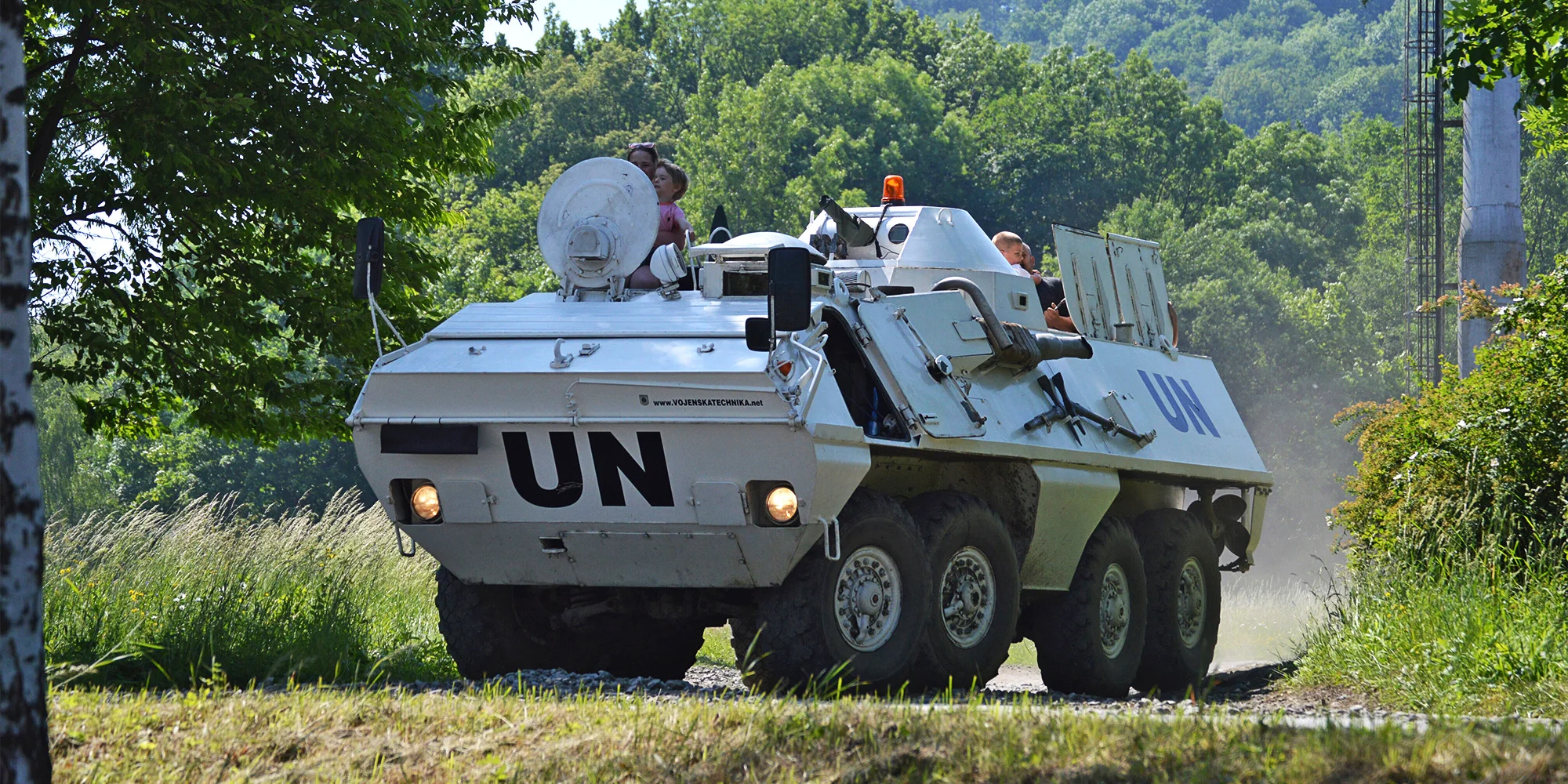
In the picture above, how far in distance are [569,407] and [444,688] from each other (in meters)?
1.36

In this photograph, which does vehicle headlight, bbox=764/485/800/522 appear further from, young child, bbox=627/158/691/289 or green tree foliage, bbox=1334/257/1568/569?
green tree foliage, bbox=1334/257/1568/569

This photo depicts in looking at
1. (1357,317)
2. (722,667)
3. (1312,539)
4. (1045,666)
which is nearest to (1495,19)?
(1045,666)

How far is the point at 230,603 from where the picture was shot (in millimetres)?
10906

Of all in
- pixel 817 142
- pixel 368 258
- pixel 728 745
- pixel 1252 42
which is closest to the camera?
pixel 728 745

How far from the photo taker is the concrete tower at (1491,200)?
2589cm

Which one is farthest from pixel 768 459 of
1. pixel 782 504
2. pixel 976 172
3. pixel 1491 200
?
pixel 976 172

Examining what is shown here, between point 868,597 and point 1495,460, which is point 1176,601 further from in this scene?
point 868,597

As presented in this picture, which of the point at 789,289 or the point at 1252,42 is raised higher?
the point at 1252,42

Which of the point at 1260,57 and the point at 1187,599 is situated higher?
the point at 1260,57

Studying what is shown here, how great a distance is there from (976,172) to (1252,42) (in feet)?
344

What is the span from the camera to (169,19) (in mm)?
11844

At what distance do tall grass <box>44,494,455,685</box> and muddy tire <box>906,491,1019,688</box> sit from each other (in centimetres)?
245

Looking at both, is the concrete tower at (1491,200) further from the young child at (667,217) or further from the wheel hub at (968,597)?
the wheel hub at (968,597)

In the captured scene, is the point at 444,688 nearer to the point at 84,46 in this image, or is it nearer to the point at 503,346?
the point at 503,346
